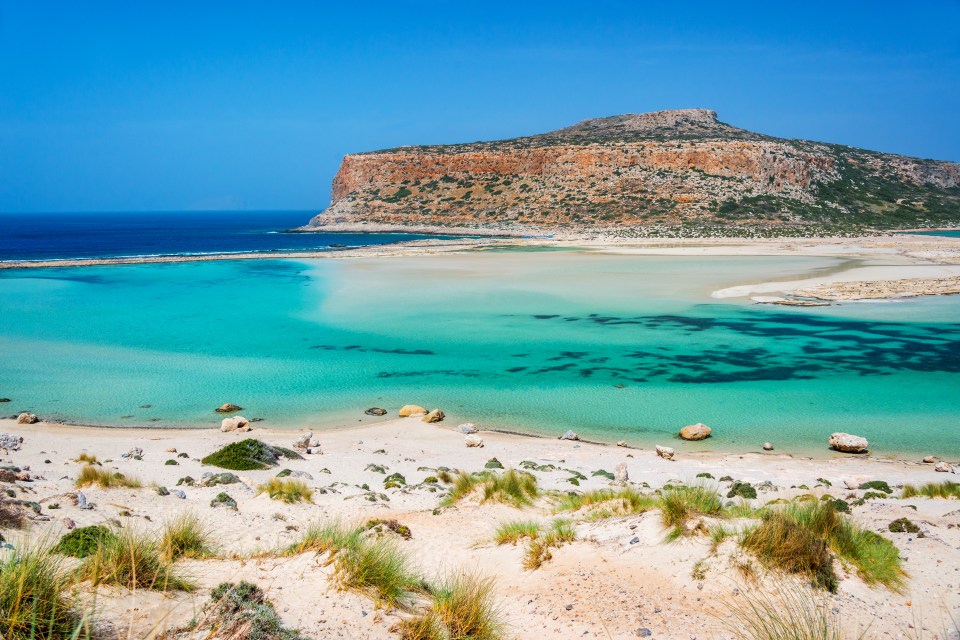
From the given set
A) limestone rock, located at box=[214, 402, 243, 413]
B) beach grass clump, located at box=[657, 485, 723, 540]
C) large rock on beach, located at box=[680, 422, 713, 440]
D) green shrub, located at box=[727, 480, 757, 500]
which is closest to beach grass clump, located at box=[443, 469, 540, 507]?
beach grass clump, located at box=[657, 485, 723, 540]

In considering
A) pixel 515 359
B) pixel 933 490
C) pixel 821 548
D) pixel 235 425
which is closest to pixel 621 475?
pixel 933 490

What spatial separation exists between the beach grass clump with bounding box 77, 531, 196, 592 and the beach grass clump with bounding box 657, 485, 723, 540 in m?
3.78

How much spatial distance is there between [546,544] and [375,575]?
6.12 ft

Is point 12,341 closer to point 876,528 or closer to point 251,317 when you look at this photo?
point 251,317

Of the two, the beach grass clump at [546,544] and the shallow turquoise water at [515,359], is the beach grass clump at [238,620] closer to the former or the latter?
the beach grass clump at [546,544]

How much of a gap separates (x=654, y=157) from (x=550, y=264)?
139ft

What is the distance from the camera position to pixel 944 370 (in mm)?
15359

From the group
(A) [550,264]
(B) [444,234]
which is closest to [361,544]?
(A) [550,264]

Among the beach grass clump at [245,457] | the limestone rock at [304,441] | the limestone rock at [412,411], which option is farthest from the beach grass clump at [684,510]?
the limestone rock at [412,411]

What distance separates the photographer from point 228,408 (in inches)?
521

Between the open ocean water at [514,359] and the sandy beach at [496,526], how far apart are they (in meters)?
1.43

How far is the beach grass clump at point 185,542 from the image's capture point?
4.85 m

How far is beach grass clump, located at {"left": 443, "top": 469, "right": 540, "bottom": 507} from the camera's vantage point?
302 inches

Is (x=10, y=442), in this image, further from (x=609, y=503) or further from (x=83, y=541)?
(x=609, y=503)
